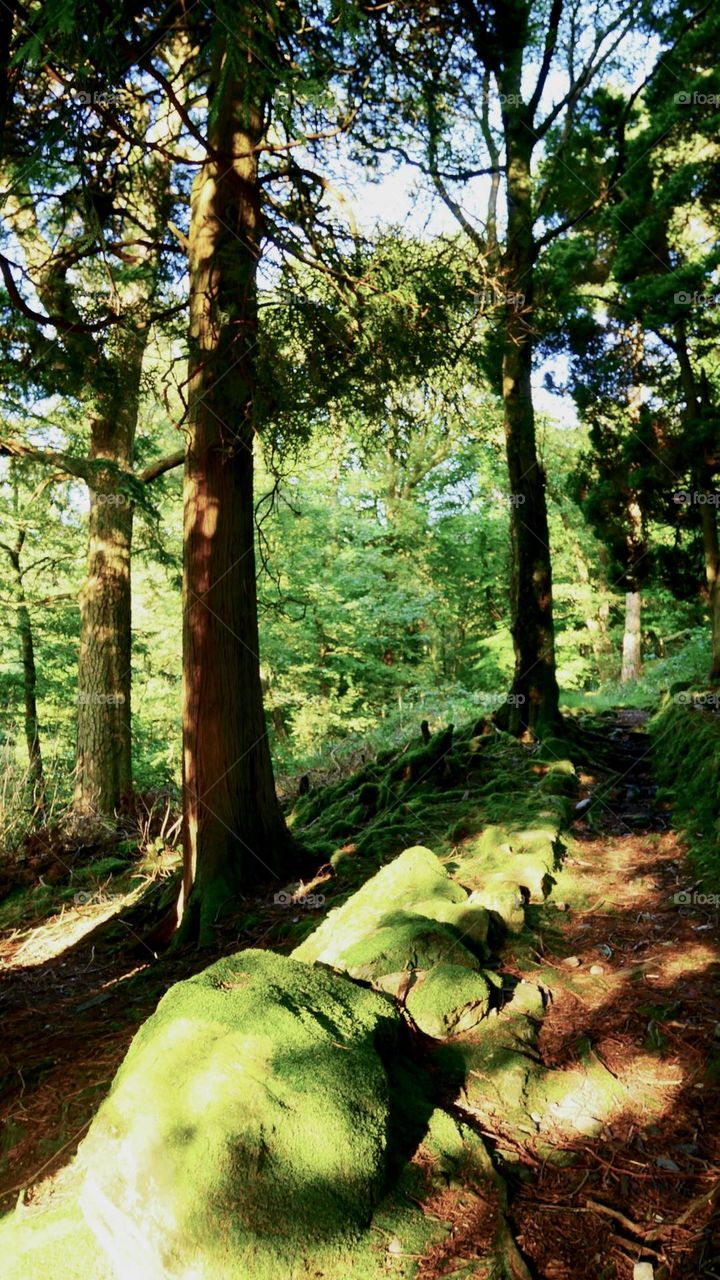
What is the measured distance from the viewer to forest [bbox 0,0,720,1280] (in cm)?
205

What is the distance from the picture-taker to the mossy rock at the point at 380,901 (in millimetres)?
3648

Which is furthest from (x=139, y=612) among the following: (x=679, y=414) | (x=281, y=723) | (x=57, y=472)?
(x=679, y=414)

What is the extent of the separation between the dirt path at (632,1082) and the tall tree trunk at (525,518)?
364cm

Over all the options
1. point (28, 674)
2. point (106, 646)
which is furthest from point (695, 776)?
point (28, 674)

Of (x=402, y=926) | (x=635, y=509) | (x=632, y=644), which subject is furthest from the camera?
(x=632, y=644)

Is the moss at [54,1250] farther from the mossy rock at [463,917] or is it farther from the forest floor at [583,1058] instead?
the mossy rock at [463,917]

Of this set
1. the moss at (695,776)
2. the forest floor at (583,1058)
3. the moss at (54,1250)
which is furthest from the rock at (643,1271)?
the moss at (695,776)

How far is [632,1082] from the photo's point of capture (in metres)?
2.71

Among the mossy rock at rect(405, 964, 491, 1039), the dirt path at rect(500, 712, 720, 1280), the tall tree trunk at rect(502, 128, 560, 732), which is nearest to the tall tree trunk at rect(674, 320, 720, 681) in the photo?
the tall tree trunk at rect(502, 128, 560, 732)

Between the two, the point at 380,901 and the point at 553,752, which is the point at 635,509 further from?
the point at 380,901

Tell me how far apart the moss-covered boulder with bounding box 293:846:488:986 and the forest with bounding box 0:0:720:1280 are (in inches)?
0.8

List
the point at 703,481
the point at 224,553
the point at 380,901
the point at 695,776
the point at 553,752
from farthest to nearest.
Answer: the point at 703,481 → the point at 553,752 → the point at 695,776 → the point at 224,553 → the point at 380,901

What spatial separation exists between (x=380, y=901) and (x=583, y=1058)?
4.34 feet

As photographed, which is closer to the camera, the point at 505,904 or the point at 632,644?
the point at 505,904
